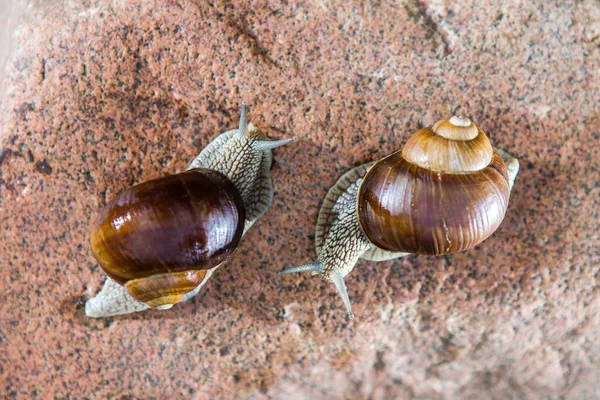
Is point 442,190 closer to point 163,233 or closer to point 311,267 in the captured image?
point 311,267

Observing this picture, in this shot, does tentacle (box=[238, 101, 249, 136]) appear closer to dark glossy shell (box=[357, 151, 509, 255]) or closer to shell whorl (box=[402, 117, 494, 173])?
dark glossy shell (box=[357, 151, 509, 255])

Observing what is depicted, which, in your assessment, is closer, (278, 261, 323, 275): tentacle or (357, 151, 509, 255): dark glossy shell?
(357, 151, 509, 255): dark glossy shell

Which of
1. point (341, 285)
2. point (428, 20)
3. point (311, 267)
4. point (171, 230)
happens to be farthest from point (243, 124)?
point (428, 20)

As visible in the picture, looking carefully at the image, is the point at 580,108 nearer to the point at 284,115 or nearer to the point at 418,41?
the point at 418,41

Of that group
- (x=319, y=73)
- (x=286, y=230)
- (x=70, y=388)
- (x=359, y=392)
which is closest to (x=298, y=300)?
(x=286, y=230)

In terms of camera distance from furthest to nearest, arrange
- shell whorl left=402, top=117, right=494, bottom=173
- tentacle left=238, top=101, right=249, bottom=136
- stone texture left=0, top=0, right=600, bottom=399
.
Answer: stone texture left=0, top=0, right=600, bottom=399 → tentacle left=238, top=101, right=249, bottom=136 → shell whorl left=402, top=117, right=494, bottom=173

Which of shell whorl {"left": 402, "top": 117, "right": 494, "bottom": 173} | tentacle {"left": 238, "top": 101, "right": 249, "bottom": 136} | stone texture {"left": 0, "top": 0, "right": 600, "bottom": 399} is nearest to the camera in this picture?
shell whorl {"left": 402, "top": 117, "right": 494, "bottom": 173}

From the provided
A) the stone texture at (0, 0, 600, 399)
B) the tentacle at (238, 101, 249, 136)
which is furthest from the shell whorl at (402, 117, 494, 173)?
the tentacle at (238, 101, 249, 136)
